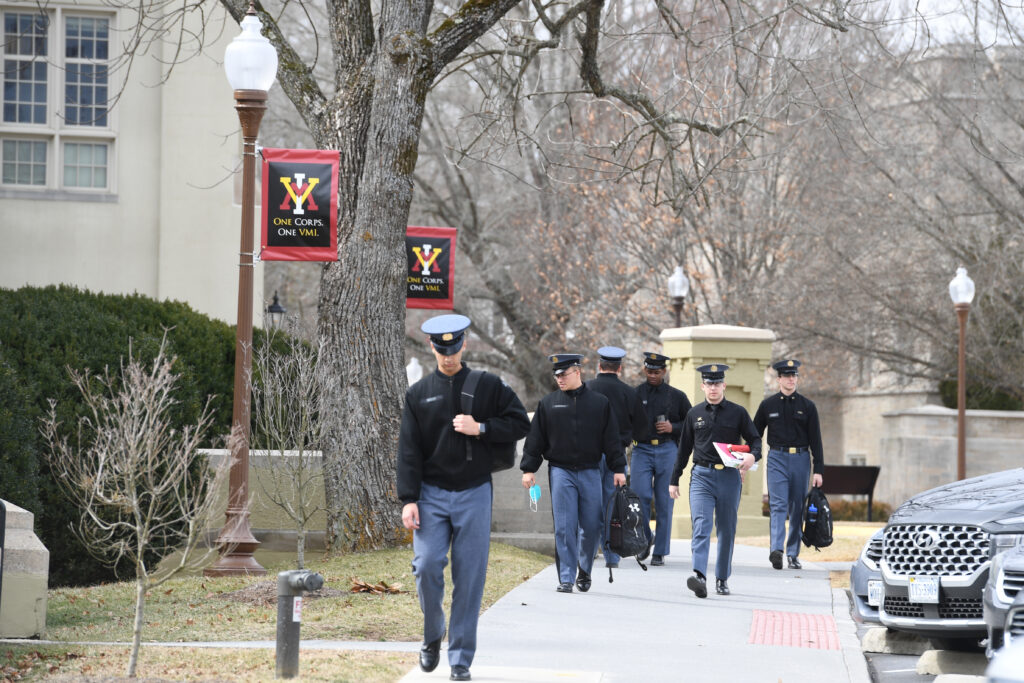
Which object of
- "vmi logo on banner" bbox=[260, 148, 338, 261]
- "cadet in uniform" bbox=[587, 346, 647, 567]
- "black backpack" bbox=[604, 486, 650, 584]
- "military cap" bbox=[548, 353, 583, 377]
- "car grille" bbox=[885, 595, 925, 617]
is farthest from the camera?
"cadet in uniform" bbox=[587, 346, 647, 567]

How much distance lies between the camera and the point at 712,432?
1226 cm

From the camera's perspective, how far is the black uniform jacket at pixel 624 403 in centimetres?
1357

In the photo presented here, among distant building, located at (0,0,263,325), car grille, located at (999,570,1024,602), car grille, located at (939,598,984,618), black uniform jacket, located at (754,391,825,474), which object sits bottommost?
car grille, located at (939,598,984,618)

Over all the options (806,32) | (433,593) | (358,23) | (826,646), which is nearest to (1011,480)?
(826,646)

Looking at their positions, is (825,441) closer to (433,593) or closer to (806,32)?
(806,32)

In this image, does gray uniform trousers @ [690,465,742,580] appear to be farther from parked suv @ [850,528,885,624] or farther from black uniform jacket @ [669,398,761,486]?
parked suv @ [850,528,885,624]

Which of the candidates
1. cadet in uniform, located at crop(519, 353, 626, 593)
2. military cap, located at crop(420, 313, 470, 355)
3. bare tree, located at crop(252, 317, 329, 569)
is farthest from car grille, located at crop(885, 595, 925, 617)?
bare tree, located at crop(252, 317, 329, 569)

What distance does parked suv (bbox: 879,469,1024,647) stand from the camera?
8.60 m

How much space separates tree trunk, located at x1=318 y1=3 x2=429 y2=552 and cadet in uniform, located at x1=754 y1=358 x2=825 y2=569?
13.2 ft

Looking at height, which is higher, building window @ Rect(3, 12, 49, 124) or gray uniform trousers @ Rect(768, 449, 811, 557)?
building window @ Rect(3, 12, 49, 124)

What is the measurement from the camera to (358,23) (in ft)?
46.5

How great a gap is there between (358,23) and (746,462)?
19.6 feet

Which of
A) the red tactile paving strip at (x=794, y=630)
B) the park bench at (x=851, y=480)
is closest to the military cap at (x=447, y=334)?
the red tactile paving strip at (x=794, y=630)

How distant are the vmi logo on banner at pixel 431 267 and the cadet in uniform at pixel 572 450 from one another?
13.4 feet
